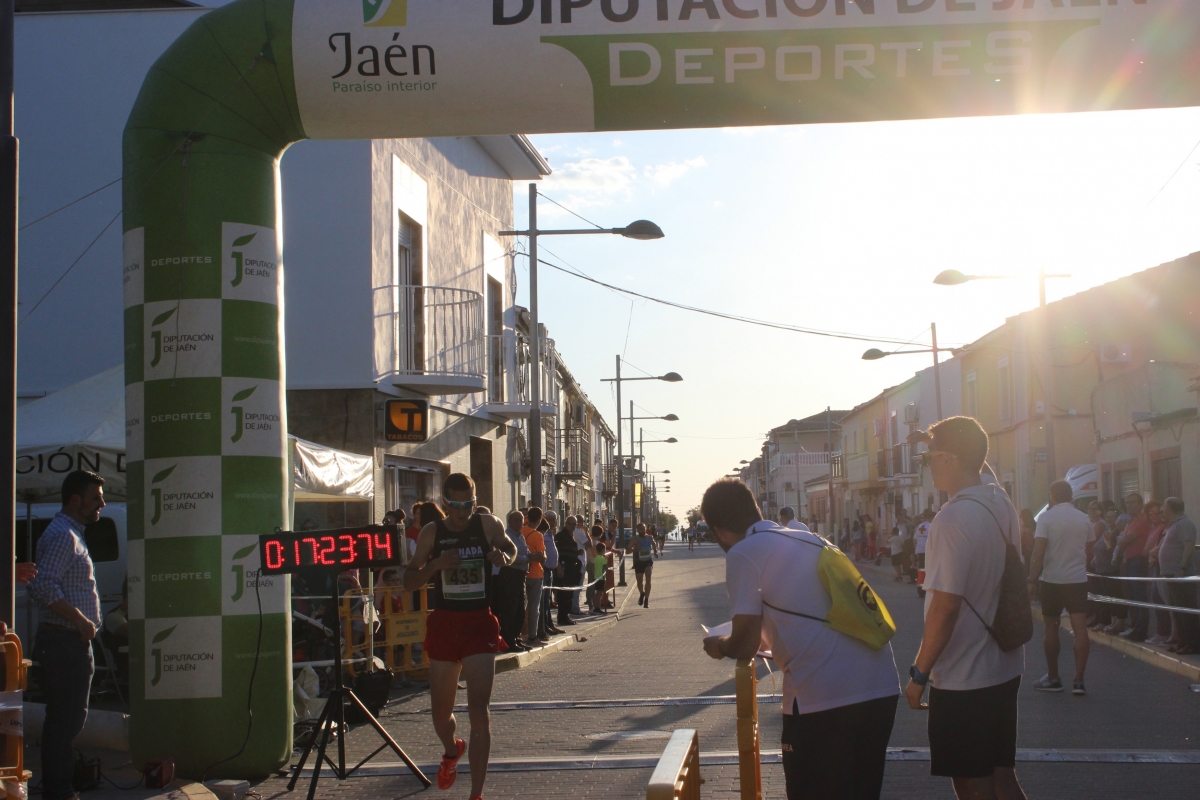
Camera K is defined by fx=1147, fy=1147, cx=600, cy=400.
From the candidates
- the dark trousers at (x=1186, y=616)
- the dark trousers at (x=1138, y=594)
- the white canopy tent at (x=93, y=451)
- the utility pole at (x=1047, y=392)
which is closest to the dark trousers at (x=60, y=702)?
the white canopy tent at (x=93, y=451)

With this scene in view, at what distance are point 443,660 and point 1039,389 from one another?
29.8m

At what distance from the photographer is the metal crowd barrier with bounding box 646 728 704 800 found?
323 centimetres

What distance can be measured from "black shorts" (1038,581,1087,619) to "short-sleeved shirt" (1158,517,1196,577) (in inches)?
163

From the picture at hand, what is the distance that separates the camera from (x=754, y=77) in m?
6.84

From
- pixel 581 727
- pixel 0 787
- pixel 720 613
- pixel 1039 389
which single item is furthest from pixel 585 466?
pixel 0 787

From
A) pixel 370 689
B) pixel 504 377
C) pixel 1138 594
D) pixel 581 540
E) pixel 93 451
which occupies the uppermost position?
pixel 504 377

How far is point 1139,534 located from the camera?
14.7 metres

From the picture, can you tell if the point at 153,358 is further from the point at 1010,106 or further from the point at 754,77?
the point at 1010,106

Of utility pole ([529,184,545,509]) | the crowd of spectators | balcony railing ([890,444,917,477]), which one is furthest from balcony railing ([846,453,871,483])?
the crowd of spectators

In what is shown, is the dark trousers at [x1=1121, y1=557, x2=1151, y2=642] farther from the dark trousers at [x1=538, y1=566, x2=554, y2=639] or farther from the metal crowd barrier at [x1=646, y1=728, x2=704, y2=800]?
the metal crowd barrier at [x1=646, y1=728, x2=704, y2=800]

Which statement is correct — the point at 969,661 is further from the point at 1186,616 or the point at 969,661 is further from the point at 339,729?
the point at 1186,616

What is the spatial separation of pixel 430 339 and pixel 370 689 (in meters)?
9.20

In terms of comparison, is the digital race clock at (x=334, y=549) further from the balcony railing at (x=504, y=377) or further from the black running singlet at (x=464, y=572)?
the balcony railing at (x=504, y=377)

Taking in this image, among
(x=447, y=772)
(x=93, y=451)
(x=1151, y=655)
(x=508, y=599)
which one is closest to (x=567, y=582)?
(x=508, y=599)
